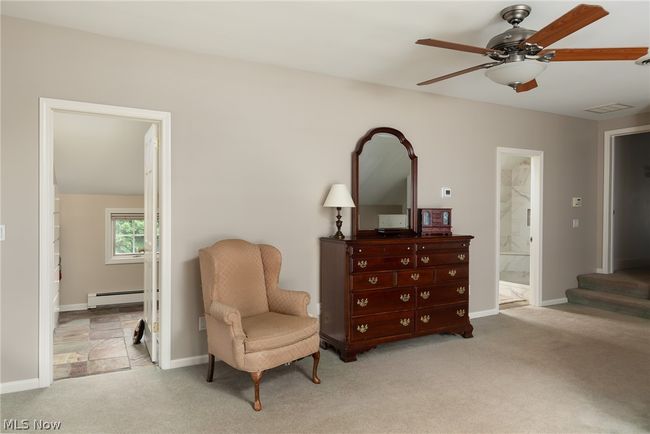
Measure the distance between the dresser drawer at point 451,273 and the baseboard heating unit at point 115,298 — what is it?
12.9ft

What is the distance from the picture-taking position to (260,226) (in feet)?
12.0

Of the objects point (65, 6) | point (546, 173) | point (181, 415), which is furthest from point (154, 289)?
point (546, 173)

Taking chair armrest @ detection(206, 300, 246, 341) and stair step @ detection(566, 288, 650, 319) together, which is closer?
chair armrest @ detection(206, 300, 246, 341)

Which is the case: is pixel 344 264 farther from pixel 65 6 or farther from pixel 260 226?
pixel 65 6

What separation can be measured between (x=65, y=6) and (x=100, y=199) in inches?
126

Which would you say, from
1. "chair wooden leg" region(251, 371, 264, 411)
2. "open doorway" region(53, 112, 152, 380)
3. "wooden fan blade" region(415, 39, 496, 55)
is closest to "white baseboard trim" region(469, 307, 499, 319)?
"chair wooden leg" region(251, 371, 264, 411)

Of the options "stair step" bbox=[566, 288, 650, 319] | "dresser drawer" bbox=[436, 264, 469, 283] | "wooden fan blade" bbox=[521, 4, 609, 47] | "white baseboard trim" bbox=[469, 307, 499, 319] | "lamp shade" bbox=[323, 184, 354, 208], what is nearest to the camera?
"wooden fan blade" bbox=[521, 4, 609, 47]

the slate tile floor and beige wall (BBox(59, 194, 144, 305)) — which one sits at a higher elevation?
beige wall (BBox(59, 194, 144, 305))

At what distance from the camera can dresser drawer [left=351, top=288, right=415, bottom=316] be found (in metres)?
3.51

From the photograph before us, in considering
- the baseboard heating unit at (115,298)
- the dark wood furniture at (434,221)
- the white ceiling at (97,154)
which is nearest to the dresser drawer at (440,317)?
the dark wood furniture at (434,221)

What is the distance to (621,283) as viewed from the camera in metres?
5.39

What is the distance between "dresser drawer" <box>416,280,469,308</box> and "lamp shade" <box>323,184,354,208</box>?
1.01 m

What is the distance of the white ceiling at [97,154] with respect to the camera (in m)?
4.31

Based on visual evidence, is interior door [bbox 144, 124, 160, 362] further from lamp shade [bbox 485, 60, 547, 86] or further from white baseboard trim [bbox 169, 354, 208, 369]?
lamp shade [bbox 485, 60, 547, 86]
